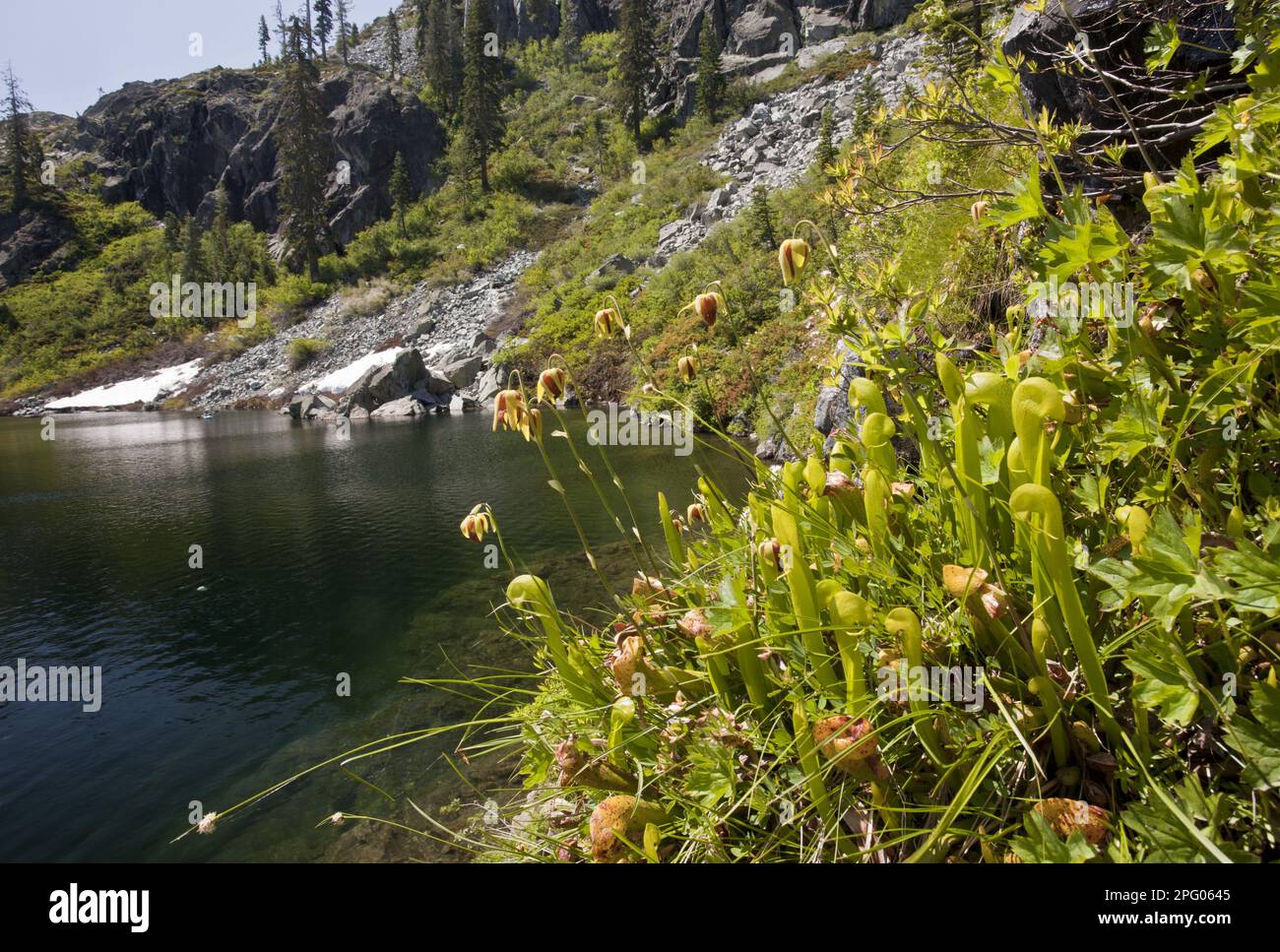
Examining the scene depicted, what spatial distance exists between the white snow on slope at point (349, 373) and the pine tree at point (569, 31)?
2026 inches

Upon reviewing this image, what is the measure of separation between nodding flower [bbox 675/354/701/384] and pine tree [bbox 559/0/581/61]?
82721mm

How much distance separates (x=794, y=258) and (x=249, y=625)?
8.76 meters

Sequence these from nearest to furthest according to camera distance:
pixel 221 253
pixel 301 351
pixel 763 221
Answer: pixel 763 221, pixel 301 351, pixel 221 253

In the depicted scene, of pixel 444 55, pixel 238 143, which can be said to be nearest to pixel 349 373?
pixel 444 55

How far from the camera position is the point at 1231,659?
1148mm

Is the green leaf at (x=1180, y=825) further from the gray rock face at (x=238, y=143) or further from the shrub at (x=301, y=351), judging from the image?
the gray rock face at (x=238, y=143)

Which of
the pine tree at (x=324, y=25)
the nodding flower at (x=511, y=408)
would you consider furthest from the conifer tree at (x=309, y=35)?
the nodding flower at (x=511, y=408)

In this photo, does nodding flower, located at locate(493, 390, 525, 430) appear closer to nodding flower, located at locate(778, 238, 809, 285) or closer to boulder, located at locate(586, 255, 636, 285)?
nodding flower, located at locate(778, 238, 809, 285)

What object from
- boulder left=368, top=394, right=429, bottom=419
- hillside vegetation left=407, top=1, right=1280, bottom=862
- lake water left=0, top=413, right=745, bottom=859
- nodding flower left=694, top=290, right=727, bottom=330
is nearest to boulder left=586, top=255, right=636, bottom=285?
boulder left=368, top=394, right=429, bottom=419

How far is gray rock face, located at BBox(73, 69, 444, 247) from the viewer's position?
60.0 metres

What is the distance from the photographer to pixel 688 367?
2.60 m

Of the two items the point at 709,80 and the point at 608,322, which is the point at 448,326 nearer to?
the point at 709,80

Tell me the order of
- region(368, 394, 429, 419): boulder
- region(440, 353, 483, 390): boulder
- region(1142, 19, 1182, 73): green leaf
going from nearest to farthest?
region(1142, 19, 1182, 73): green leaf
region(368, 394, 429, 419): boulder
region(440, 353, 483, 390): boulder

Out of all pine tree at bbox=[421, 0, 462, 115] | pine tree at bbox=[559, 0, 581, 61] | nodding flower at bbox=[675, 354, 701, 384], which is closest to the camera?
nodding flower at bbox=[675, 354, 701, 384]
